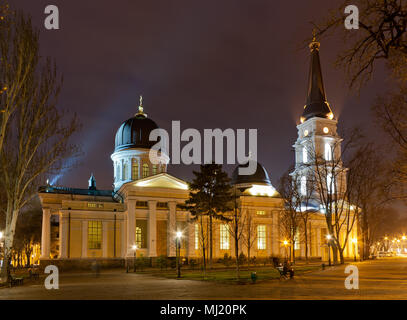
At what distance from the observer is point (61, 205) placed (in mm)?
55094

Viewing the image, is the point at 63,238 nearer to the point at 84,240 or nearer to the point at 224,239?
the point at 84,240

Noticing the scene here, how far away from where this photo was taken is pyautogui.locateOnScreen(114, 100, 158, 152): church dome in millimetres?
64125

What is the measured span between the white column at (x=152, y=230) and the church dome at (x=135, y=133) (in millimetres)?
11861

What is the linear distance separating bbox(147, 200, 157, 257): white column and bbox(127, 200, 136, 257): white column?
2.10 m

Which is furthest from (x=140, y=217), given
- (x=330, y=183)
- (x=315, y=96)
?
(x=315, y=96)

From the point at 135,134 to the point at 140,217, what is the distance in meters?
15.0

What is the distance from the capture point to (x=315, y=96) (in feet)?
257

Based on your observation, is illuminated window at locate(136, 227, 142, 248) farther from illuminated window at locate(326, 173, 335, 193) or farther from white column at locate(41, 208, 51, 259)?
illuminated window at locate(326, 173, 335, 193)

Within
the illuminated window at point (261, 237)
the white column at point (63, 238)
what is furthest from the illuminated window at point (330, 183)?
the white column at point (63, 238)

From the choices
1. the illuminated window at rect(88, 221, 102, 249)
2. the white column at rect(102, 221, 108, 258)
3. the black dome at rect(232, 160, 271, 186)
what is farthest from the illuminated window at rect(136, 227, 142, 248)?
the black dome at rect(232, 160, 271, 186)

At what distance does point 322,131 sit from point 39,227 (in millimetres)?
52703

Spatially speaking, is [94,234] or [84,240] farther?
[94,234]

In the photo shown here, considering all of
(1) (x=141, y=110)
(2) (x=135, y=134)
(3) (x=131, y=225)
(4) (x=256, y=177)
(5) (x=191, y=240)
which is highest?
(1) (x=141, y=110)
